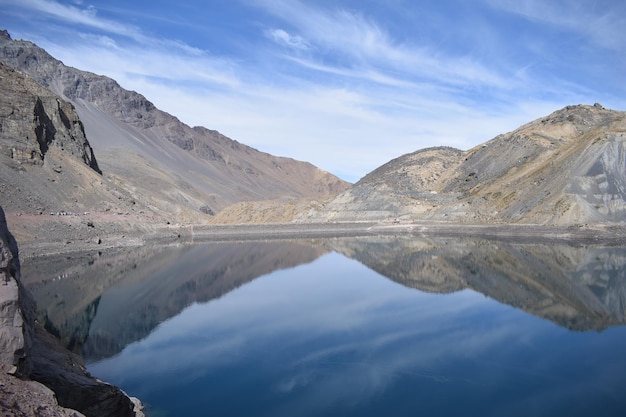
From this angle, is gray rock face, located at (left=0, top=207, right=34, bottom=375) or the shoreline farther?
the shoreline

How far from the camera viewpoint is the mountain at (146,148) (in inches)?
4690

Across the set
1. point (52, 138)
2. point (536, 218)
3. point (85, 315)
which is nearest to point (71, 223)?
point (52, 138)

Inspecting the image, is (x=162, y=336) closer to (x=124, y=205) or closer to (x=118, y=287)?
(x=118, y=287)

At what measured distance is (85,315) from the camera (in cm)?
2547

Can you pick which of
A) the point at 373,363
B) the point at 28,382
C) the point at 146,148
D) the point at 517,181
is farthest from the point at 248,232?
the point at 146,148

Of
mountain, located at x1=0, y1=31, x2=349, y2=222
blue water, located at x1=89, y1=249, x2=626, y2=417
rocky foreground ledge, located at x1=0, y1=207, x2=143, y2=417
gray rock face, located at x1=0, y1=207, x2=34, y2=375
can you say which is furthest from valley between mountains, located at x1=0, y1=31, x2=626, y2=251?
gray rock face, located at x1=0, y1=207, x2=34, y2=375

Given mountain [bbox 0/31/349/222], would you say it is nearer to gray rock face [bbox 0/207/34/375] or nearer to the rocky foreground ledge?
the rocky foreground ledge

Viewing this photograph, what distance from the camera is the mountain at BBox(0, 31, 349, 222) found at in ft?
391

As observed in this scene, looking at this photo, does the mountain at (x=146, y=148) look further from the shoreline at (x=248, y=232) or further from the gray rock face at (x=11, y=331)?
the gray rock face at (x=11, y=331)

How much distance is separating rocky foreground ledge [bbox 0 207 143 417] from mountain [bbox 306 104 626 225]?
→ 49580 mm

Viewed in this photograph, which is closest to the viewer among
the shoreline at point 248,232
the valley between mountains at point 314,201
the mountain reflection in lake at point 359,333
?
the mountain reflection in lake at point 359,333

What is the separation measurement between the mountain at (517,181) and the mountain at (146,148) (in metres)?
43.4

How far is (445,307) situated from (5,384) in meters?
21.4

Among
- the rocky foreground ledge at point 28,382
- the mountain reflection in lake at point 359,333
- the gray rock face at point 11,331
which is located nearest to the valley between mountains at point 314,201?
the mountain reflection in lake at point 359,333
